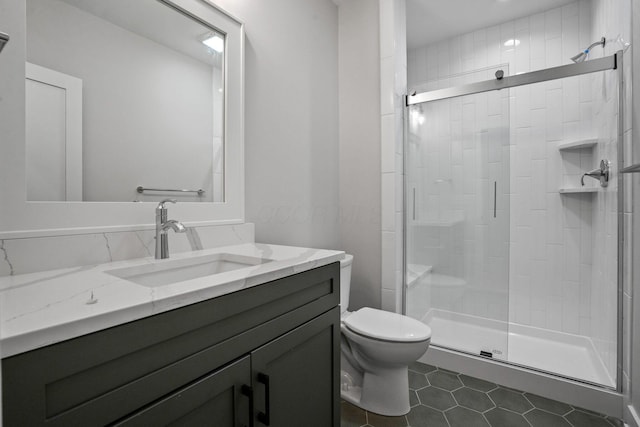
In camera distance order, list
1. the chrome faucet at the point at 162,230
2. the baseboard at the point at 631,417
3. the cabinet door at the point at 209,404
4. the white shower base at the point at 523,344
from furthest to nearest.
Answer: the white shower base at the point at 523,344, the baseboard at the point at 631,417, the chrome faucet at the point at 162,230, the cabinet door at the point at 209,404

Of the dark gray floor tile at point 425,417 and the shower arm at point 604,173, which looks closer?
the dark gray floor tile at point 425,417

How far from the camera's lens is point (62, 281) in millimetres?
774

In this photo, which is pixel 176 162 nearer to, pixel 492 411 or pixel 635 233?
pixel 492 411

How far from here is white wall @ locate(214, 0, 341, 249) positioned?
5.39 feet

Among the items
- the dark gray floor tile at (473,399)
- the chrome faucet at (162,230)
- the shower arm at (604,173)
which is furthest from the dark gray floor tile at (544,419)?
the chrome faucet at (162,230)

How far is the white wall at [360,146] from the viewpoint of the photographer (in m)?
2.19

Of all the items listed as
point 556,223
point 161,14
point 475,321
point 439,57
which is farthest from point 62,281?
point 439,57

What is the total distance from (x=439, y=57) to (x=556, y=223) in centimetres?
179

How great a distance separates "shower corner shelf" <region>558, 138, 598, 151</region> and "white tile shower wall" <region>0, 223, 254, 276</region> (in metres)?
2.45

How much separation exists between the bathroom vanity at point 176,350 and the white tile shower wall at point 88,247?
64 millimetres

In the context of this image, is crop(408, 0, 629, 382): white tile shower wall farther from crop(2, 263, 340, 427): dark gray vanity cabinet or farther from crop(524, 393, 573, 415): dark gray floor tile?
crop(2, 263, 340, 427): dark gray vanity cabinet

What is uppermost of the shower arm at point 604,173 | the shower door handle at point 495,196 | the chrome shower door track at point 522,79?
the chrome shower door track at point 522,79

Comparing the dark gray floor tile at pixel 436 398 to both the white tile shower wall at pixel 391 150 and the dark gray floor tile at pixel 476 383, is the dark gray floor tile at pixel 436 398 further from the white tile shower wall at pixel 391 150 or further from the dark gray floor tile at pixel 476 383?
the white tile shower wall at pixel 391 150

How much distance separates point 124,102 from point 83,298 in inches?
31.2
